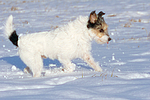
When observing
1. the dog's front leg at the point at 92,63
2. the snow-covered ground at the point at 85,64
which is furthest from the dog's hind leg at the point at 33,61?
the dog's front leg at the point at 92,63

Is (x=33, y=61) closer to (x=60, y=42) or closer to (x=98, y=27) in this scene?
(x=60, y=42)

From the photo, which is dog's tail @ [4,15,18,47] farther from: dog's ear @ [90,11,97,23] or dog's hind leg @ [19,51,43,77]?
dog's ear @ [90,11,97,23]

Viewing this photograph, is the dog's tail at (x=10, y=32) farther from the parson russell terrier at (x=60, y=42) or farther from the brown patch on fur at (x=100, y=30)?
the brown patch on fur at (x=100, y=30)

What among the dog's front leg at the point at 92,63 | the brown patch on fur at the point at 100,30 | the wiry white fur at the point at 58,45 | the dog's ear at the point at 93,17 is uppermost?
the dog's ear at the point at 93,17

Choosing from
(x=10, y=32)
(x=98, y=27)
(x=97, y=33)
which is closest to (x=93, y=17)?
(x=98, y=27)

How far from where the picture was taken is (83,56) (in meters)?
5.05

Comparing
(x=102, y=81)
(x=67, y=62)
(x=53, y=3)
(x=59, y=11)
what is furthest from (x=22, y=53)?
(x=53, y=3)

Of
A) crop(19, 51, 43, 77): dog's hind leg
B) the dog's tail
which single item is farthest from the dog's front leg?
the dog's tail

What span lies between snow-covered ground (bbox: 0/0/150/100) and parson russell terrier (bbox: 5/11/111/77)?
1.02ft

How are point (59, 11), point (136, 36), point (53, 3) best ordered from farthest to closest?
1. point (53, 3)
2. point (59, 11)
3. point (136, 36)

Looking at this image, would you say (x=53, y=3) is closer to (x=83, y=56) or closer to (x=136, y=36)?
(x=136, y=36)

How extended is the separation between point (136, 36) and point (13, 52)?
477 cm

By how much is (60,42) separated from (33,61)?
2.09ft

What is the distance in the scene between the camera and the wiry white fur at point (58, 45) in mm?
4766
